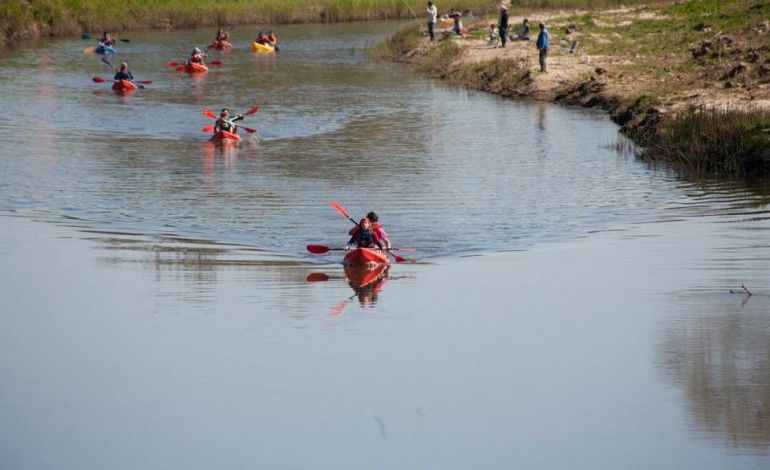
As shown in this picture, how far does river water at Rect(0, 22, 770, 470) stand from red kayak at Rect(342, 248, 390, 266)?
32cm

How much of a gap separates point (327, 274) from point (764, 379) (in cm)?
892

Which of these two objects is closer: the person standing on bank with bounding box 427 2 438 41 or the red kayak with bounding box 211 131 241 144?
the red kayak with bounding box 211 131 241 144

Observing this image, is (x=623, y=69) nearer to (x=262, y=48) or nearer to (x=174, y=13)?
(x=262, y=48)

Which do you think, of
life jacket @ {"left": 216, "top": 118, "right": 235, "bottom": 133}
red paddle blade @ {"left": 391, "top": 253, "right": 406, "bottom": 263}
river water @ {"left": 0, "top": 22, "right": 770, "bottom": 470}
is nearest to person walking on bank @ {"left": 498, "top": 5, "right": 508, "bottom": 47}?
river water @ {"left": 0, "top": 22, "right": 770, "bottom": 470}

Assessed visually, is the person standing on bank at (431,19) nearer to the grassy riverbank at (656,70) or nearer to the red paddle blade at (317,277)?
the grassy riverbank at (656,70)

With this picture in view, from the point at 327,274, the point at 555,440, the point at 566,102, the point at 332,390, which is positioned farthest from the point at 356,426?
the point at 566,102

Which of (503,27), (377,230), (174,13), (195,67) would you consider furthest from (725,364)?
(174,13)

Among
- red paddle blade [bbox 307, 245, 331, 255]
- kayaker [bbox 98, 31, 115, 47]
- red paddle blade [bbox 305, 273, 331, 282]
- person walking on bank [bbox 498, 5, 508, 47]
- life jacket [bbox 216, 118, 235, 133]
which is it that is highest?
person walking on bank [bbox 498, 5, 508, 47]

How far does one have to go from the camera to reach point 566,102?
4488 centimetres

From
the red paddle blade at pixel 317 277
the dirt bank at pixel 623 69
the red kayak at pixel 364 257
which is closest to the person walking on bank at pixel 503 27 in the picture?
the dirt bank at pixel 623 69

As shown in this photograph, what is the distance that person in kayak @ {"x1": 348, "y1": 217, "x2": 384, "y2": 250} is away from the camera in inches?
893

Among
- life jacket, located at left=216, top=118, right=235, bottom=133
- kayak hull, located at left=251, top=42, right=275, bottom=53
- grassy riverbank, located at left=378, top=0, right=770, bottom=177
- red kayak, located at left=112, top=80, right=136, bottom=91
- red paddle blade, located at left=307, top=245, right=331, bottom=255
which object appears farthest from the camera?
kayak hull, located at left=251, top=42, right=275, bottom=53

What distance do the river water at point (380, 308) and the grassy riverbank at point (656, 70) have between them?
4.85 ft

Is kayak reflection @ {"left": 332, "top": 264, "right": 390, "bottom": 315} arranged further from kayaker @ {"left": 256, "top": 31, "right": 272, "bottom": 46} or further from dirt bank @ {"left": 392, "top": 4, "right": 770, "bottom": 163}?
kayaker @ {"left": 256, "top": 31, "right": 272, "bottom": 46}
